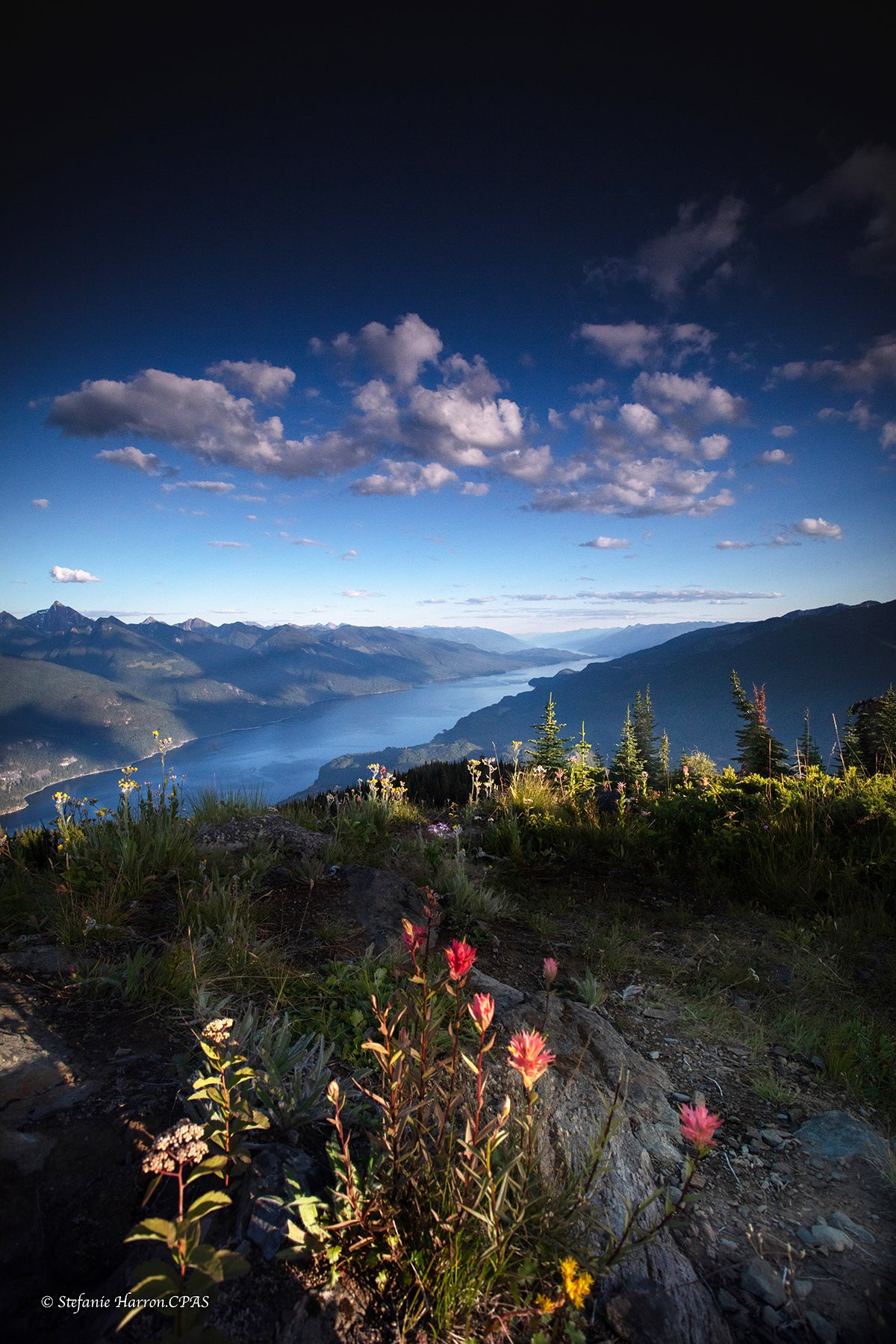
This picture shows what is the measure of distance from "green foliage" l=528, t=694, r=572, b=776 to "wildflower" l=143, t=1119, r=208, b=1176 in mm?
10312

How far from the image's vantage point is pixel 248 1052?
7.79ft

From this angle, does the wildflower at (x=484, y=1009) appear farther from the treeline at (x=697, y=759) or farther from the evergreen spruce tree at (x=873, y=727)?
the evergreen spruce tree at (x=873, y=727)

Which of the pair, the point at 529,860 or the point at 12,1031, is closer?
the point at 12,1031

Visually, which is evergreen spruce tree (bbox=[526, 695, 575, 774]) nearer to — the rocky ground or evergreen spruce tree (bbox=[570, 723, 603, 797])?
evergreen spruce tree (bbox=[570, 723, 603, 797])

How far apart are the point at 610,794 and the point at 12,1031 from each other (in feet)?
24.7

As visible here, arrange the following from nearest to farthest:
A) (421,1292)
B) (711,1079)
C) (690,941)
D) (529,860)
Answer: (421,1292)
(711,1079)
(690,941)
(529,860)

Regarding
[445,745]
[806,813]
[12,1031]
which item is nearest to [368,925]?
[12,1031]

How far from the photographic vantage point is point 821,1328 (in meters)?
1.57

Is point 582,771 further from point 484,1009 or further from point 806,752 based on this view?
point 484,1009

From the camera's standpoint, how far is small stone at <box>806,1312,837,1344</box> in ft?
5.08

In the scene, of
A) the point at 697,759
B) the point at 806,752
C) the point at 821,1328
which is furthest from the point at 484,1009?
the point at 697,759

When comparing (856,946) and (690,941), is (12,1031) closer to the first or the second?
(690,941)

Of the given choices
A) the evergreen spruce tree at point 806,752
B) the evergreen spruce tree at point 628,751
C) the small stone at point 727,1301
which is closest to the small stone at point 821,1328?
the small stone at point 727,1301

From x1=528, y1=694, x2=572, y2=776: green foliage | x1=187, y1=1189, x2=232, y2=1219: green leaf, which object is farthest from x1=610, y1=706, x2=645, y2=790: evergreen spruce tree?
x1=187, y1=1189, x2=232, y2=1219: green leaf
